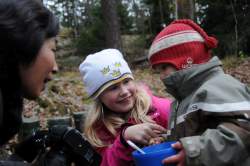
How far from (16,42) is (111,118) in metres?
1.43

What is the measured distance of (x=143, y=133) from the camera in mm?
2488

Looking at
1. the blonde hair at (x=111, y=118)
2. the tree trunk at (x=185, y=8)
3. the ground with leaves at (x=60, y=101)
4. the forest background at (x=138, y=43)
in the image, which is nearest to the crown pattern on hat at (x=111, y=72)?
the blonde hair at (x=111, y=118)

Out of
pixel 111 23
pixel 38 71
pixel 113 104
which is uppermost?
pixel 38 71

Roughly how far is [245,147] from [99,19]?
754 inches

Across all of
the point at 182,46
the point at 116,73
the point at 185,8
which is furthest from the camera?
the point at 185,8

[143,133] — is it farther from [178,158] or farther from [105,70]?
[105,70]

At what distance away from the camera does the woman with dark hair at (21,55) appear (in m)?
1.70

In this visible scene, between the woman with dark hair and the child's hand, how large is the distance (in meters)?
0.79

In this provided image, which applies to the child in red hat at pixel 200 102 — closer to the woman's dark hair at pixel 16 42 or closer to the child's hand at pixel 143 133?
the child's hand at pixel 143 133

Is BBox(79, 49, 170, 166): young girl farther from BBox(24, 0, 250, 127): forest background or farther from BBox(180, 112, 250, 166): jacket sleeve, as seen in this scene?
BBox(24, 0, 250, 127): forest background

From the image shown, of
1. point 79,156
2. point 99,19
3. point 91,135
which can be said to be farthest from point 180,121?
point 99,19

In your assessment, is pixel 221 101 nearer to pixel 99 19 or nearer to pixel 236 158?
pixel 236 158

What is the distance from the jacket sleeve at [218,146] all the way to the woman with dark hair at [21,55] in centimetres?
73

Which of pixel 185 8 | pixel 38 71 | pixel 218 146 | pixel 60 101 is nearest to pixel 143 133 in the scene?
pixel 218 146
